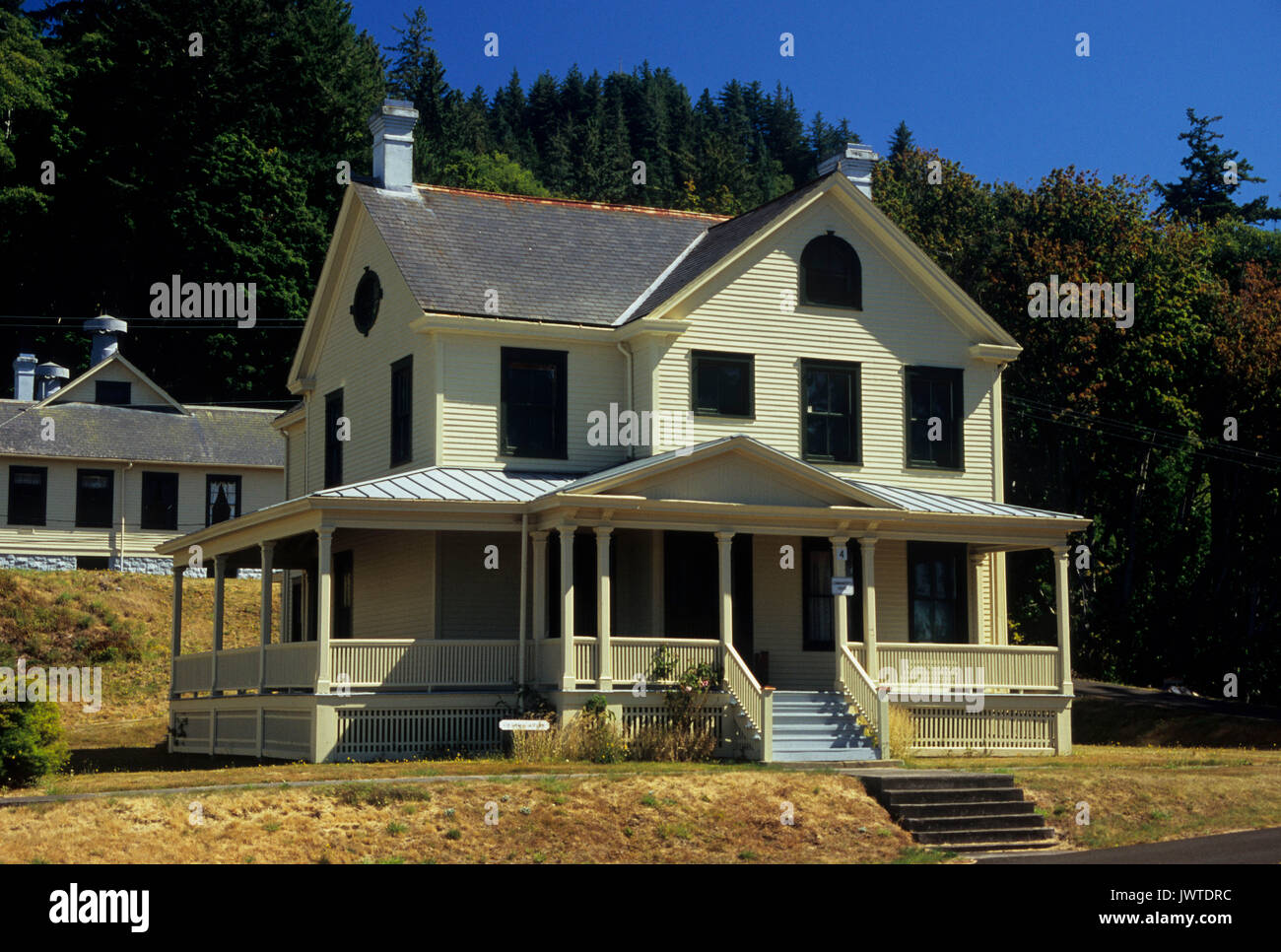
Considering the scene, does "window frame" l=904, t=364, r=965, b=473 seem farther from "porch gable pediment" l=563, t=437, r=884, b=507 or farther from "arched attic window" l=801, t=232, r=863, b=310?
"porch gable pediment" l=563, t=437, r=884, b=507

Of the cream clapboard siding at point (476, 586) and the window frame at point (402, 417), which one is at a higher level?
the window frame at point (402, 417)

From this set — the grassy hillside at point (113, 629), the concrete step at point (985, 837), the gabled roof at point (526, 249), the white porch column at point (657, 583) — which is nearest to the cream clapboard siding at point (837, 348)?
the gabled roof at point (526, 249)

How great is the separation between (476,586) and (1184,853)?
13066mm

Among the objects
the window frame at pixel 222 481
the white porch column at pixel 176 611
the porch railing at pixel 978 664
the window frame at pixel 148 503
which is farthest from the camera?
the window frame at pixel 222 481

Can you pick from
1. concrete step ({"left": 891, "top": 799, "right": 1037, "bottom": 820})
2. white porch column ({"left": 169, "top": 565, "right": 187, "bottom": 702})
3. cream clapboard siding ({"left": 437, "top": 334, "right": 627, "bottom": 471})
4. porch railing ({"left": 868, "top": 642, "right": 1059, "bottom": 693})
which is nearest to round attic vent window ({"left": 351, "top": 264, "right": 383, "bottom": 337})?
cream clapboard siding ({"left": 437, "top": 334, "right": 627, "bottom": 471})

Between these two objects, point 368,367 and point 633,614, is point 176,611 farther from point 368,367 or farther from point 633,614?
point 633,614

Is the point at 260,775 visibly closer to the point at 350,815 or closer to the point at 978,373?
the point at 350,815

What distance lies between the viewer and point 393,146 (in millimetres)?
32625

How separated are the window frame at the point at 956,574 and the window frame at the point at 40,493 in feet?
98.1

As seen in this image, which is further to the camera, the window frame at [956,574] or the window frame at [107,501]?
the window frame at [107,501]

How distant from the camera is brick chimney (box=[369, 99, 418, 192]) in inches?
1277

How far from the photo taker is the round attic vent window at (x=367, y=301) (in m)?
31.7

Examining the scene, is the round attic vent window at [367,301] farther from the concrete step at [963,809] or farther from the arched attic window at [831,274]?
the concrete step at [963,809]

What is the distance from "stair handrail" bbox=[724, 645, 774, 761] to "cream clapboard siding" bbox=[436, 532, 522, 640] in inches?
145
